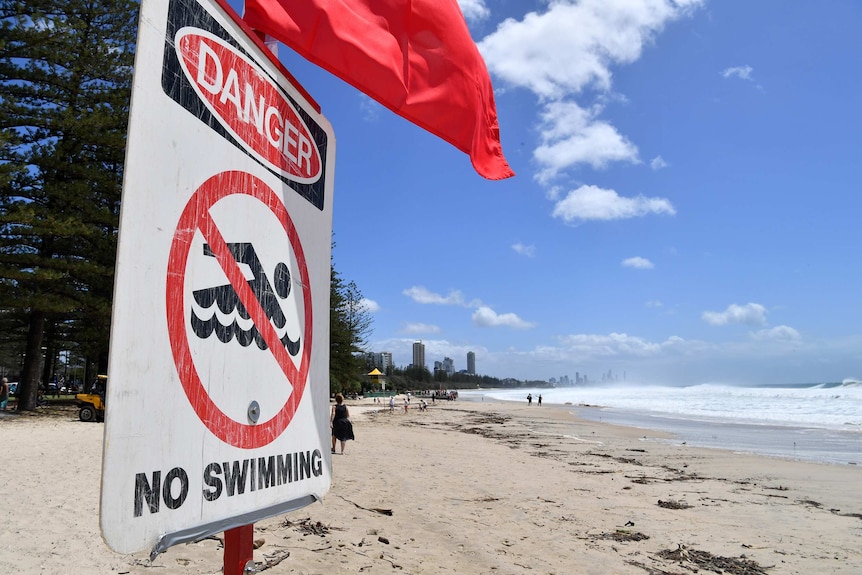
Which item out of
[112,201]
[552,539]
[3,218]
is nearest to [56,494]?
[552,539]

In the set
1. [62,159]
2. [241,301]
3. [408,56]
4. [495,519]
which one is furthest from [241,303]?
[62,159]

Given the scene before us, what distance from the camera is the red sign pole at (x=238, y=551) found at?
Result: 63.0 inches

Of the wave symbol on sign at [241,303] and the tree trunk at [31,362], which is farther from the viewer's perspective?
the tree trunk at [31,362]

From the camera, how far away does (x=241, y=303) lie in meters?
1.45

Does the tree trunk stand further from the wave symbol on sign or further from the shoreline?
the shoreline

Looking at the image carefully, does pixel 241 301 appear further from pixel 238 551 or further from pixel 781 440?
pixel 781 440

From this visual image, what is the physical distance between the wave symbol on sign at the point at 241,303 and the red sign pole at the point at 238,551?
0.54 metres

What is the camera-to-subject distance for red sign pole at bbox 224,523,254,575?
5.25 feet

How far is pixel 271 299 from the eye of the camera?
5.18 ft

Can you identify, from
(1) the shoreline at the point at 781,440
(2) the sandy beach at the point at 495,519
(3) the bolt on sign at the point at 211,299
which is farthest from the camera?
(1) the shoreline at the point at 781,440

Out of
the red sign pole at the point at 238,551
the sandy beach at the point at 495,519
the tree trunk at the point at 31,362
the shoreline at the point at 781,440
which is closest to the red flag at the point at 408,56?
the red sign pole at the point at 238,551

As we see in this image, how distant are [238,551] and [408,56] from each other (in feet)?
6.83

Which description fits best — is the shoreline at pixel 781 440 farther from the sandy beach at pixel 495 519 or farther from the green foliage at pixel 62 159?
the green foliage at pixel 62 159

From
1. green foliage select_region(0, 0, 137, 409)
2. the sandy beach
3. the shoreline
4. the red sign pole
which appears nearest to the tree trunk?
green foliage select_region(0, 0, 137, 409)
